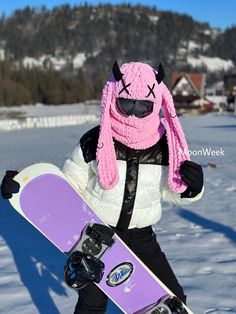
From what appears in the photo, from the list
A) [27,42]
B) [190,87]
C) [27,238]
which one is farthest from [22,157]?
[27,42]

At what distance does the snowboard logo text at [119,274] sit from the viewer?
94.0 inches

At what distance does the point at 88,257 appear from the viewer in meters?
2.28

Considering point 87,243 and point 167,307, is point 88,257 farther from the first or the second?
point 167,307

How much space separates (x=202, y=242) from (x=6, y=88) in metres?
63.7

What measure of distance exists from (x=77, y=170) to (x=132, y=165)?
0.95ft

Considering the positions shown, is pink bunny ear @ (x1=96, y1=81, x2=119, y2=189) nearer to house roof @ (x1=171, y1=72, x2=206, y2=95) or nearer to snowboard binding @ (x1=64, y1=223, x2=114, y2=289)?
snowboard binding @ (x1=64, y1=223, x2=114, y2=289)

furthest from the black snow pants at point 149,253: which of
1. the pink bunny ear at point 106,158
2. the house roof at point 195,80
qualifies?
the house roof at point 195,80

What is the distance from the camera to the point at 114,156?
2348 millimetres

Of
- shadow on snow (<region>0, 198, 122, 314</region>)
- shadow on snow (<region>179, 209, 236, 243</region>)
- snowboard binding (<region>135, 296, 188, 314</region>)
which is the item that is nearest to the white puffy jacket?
snowboard binding (<region>135, 296, 188, 314</region>)

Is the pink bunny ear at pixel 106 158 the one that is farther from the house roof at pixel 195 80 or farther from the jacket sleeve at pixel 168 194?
the house roof at pixel 195 80

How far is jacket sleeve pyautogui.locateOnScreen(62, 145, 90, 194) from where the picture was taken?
2.44 metres

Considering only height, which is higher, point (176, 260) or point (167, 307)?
point (167, 307)

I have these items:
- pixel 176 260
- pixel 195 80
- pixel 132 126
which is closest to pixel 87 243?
pixel 132 126

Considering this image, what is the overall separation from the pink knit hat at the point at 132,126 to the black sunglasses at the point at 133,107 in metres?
0.02
